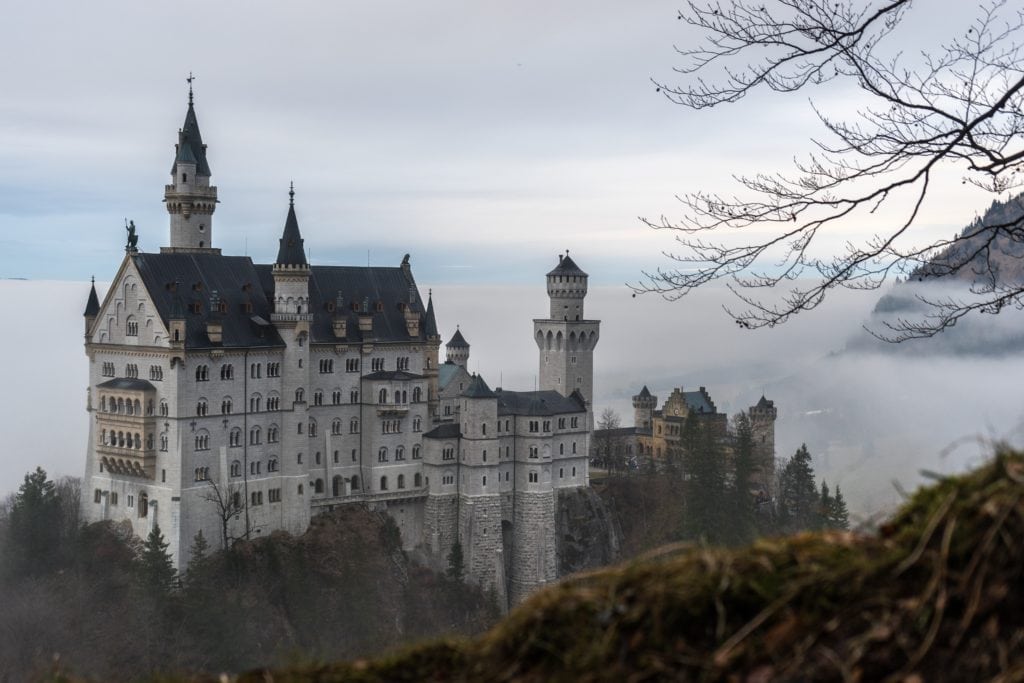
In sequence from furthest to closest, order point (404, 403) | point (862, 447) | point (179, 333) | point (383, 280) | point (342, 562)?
point (862, 447)
point (383, 280)
point (404, 403)
point (342, 562)
point (179, 333)

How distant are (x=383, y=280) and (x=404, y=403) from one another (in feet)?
29.0

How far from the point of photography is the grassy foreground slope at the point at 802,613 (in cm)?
549

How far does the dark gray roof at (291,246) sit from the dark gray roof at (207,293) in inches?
95.4

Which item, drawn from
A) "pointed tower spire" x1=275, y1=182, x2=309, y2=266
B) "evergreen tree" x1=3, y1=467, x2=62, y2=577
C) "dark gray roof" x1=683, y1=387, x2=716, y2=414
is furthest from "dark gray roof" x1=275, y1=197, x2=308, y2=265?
"dark gray roof" x1=683, y1=387, x2=716, y2=414

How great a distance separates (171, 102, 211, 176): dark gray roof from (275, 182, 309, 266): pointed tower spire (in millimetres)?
9430

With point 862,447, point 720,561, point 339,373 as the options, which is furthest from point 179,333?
point 862,447

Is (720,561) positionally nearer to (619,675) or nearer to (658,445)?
(619,675)

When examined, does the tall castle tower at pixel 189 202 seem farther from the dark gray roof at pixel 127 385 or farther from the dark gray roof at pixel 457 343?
the dark gray roof at pixel 457 343

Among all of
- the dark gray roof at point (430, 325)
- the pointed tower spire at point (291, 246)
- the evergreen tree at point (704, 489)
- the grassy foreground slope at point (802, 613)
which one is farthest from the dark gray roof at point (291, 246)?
the grassy foreground slope at point (802, 613)

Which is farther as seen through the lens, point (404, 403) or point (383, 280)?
point (383, 280)

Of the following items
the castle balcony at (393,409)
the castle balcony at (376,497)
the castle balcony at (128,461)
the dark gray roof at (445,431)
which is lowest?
the castle balcony at (376,497)

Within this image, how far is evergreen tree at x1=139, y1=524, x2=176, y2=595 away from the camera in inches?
2272

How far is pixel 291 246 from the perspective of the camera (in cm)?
6744

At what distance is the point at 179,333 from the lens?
199ft
